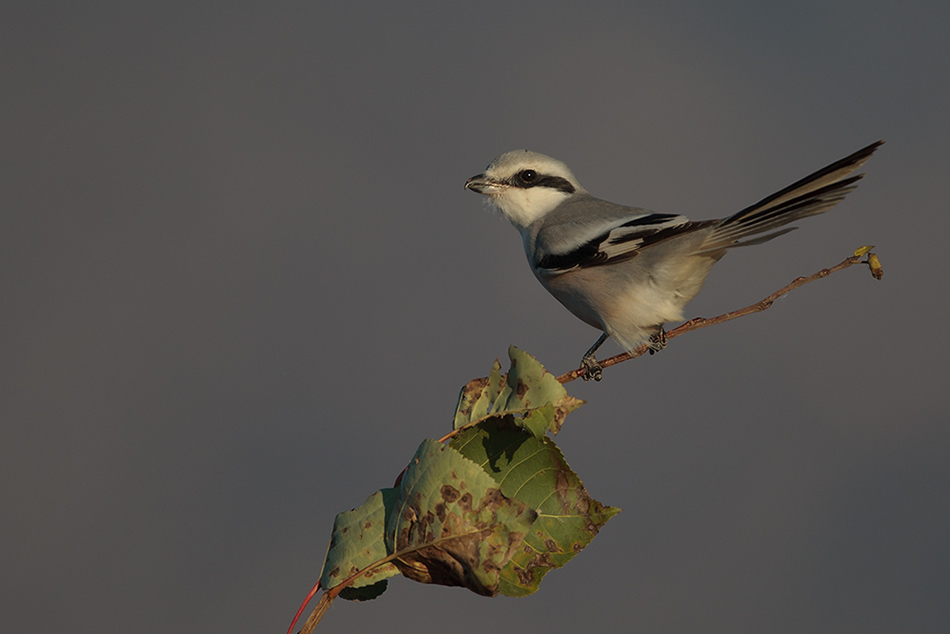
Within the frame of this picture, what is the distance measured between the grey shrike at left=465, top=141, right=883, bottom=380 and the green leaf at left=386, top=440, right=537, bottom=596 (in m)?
1.07

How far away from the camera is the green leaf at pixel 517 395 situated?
1477mm

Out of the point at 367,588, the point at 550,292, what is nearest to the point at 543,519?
the point at 367,588

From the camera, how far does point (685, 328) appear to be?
2104 millimetres

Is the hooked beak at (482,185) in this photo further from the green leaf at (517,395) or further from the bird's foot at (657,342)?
the green leaf at (517,395)

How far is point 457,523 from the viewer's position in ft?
4.42

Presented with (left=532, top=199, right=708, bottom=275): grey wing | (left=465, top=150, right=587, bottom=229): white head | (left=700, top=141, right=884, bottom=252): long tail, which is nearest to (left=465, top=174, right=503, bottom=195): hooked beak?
(left=465, top=150, right=587, bottom=229): white head

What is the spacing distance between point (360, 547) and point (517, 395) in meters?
0.43

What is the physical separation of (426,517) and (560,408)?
343mm

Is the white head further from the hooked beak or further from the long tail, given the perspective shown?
the long tail

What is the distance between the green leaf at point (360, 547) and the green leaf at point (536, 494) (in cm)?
21

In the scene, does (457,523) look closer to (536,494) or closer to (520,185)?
(536,494)

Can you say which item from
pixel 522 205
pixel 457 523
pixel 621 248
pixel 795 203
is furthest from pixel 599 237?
pixel 457 523

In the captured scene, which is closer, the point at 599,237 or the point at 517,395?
the point at 517,395

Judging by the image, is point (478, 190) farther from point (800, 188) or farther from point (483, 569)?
point (483, 569)
